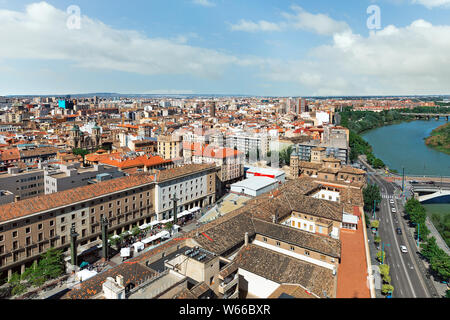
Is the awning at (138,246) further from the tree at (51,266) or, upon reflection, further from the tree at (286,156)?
the tree at (286,156)

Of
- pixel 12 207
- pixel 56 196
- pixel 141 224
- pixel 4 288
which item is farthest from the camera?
pixel 141 224

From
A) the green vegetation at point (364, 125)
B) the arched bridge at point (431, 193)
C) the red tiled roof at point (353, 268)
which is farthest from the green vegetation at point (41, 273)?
the green vegetation at point (364, 125)

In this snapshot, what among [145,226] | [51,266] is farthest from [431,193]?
[51,266]

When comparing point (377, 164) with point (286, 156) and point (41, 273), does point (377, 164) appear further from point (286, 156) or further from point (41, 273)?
point (41, 273)

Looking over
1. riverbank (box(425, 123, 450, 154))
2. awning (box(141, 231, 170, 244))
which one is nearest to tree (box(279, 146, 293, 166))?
awning (box(141, 231, 170, 244))

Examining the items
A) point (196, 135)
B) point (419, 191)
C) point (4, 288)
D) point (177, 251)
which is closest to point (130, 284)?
point (177, 251)
